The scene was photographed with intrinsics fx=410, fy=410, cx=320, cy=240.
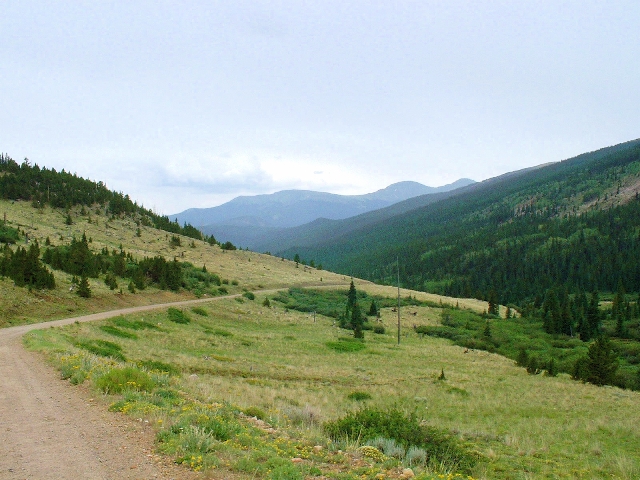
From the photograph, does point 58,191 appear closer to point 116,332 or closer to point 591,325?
point 116,332

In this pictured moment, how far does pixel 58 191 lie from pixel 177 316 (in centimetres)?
6984

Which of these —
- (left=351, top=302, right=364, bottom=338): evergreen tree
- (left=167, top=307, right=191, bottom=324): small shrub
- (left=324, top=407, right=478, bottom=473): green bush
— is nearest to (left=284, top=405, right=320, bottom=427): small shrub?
(left=324, top=407, right=478, bottom=473): green bush

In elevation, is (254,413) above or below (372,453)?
below

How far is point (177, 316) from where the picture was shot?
38656 mm

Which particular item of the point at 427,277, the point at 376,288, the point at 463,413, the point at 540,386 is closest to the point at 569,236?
the point at 427,277

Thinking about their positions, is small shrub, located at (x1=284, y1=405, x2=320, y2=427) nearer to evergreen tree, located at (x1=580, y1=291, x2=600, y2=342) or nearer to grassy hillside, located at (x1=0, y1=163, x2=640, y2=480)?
grassy hillside, located at (x1=0, y1=163, x2=640, y2=480)

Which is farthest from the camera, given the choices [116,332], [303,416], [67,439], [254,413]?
[116,332]

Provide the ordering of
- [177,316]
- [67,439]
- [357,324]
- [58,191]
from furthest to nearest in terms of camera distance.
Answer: [58,191]
[357,324]
[177,316]
[67,439]

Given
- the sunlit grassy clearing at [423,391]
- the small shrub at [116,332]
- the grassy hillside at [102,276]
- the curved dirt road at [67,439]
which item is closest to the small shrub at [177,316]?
the sunlit grassy clearing at [423,391]

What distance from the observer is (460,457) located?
10.9 m

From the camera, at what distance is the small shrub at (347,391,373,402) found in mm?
20844

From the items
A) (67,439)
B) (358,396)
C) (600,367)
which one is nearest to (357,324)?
(600,367)

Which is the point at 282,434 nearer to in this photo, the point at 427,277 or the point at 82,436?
the point at 82,436

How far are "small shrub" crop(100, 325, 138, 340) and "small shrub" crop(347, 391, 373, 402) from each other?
50.9 feet
